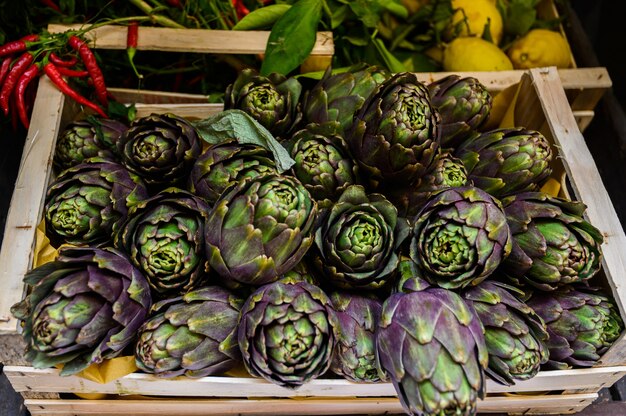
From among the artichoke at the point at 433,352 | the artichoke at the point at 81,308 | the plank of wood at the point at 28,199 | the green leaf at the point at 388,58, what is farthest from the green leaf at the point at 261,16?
the artichoke at the point at 433,352

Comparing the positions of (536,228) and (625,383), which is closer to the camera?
(536,228)

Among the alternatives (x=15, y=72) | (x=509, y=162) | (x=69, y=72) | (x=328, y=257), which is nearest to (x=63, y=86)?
(x=69, y=72)

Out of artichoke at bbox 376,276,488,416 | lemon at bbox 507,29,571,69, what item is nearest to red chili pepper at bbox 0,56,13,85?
artichoke at bbox 376,276,488,416

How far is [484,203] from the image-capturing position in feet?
4.03

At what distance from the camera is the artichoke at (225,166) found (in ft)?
4.38

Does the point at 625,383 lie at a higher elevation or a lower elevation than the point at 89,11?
lower

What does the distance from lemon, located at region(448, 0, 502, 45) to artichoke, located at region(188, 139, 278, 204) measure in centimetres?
113

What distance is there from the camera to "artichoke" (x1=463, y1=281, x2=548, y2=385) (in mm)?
1224

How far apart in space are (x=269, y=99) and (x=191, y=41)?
0.39 m

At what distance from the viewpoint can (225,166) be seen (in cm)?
135

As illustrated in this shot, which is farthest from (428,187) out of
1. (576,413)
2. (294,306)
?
(576,413)

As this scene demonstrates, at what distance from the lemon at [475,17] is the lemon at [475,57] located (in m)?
0.11

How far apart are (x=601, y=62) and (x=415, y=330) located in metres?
1.86

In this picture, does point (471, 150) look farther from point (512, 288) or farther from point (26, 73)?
point (26, 73)
